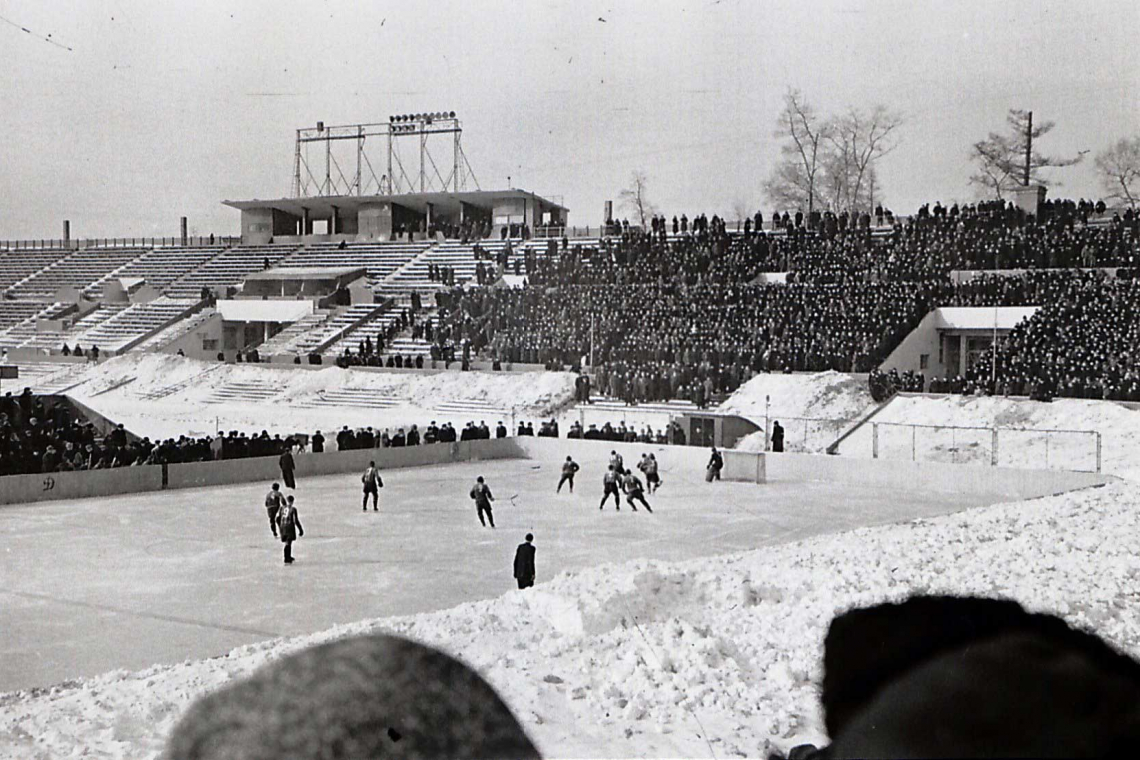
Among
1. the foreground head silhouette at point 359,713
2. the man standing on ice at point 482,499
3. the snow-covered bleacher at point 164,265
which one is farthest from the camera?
the snow-covered bleacher at point 164,265

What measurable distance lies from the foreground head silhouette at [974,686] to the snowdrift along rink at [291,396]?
1094 inches

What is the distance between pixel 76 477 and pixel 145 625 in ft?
31.1

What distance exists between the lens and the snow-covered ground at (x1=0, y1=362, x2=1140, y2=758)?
18.5 ft

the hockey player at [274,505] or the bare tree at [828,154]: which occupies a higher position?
the bare tree at [828,154]

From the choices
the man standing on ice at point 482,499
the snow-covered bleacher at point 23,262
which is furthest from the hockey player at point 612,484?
the snow-covered bleacher at point 23,262

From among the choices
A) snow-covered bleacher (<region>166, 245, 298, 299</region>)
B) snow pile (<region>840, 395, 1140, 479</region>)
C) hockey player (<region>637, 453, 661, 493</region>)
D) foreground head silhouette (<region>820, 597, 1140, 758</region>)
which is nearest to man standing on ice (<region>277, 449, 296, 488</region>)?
hockey player (<region>637, 453, 661, 493</region>)

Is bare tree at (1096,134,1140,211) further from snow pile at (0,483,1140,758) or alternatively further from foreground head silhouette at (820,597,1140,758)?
foreground head silhouette at (820,597,1140,758)

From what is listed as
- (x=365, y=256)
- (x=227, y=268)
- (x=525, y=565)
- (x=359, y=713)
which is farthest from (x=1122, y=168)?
(x=227, y=268)

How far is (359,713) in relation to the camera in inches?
101

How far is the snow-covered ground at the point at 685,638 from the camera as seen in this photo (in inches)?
221

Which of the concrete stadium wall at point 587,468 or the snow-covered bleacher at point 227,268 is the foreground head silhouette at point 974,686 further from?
the snow-covered bleacher at point 227,268

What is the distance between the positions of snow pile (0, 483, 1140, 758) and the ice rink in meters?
1.50

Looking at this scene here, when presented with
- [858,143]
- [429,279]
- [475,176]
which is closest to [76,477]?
[475,176]

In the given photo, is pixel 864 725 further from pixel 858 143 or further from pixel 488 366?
pixel 488 366
